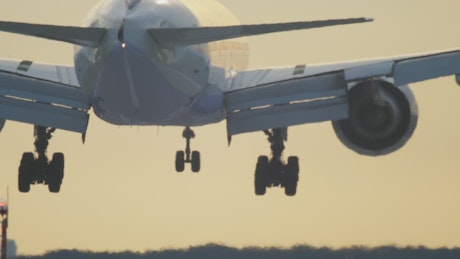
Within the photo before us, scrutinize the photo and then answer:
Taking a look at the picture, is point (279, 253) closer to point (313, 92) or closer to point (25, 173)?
point (25, 173)

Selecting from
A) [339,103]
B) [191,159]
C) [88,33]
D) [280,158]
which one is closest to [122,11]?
[88,33]

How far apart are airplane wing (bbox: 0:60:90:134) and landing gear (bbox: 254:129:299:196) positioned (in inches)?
355

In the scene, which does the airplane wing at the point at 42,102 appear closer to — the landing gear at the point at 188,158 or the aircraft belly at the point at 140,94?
the aircraft belly at the point at 140,94

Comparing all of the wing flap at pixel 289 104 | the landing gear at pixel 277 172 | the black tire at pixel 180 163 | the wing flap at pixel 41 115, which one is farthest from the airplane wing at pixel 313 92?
the black tire at pixel 180 163

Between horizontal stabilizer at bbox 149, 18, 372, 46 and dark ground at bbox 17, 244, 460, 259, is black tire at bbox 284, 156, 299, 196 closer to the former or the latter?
dark ground at bbox 17, 244, 460, 259

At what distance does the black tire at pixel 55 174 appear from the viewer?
8238 cm

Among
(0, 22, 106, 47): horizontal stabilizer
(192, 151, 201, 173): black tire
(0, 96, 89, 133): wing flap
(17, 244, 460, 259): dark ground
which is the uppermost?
(192, 151, 201, 173): black tire

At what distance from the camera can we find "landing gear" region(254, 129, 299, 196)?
83.5 meters

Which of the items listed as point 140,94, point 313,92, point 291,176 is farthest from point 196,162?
point 140,94

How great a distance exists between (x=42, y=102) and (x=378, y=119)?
11.1 meters

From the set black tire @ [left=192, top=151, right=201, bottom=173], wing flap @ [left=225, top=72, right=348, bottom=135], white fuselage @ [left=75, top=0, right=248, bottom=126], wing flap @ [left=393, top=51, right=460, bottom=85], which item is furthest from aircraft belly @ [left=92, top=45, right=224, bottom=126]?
black tire @ [left=192, top=151, right=201, bottom=173]

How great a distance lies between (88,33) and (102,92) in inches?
117

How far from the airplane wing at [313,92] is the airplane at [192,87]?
3 cm

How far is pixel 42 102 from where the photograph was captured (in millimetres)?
77125
